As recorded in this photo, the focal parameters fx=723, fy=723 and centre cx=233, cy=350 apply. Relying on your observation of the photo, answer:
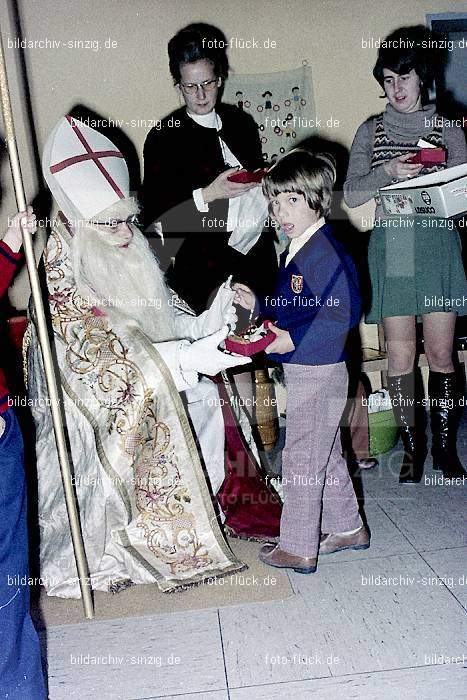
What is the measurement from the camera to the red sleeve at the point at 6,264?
1.60 metres

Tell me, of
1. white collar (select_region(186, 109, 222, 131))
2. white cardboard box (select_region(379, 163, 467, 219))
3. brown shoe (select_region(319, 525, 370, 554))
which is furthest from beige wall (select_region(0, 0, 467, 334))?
brown shoe (select_region(319, 525, 370, 554))

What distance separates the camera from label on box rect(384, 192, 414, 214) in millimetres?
2539

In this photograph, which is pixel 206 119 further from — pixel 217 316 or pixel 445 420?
pixel 445 420

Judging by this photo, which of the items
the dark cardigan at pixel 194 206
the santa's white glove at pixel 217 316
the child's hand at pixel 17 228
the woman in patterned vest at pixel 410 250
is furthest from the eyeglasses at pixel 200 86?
the child's hand at pixel 17 228

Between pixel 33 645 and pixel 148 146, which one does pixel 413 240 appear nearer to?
pixel 148 146

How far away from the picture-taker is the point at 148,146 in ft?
9.03

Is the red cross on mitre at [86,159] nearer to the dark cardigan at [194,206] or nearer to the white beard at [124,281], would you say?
the white beard at [124,281]

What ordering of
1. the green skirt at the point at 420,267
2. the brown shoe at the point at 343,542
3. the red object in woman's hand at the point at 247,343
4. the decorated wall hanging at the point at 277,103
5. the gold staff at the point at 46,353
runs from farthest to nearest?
the decorated wall hanging at the point at 277,103, the green skirt at the point at 420,267, the brown shoe at the point at 343,542, the red object in woman's hand at the point at 247,343, the gold staff at the point at 46,353

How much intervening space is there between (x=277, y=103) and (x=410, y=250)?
133cm

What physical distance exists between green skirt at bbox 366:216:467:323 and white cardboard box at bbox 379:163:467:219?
0.16 meters

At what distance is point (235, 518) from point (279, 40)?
2413 mm

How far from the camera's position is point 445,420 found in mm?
2848

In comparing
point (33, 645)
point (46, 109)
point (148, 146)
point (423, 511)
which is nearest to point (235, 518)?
point (423, 511)

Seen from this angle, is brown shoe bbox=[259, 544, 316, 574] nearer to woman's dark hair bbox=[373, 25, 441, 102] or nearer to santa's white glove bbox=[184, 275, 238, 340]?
santa's white glove bbox=[184, 275, 238, 340]
